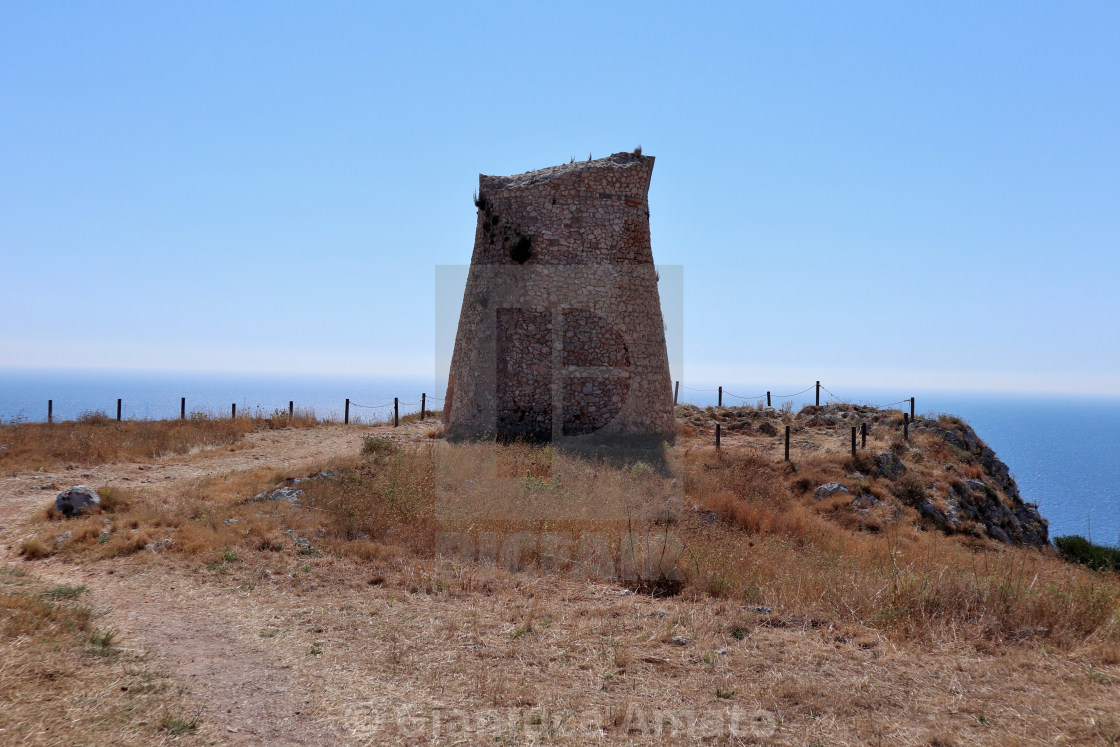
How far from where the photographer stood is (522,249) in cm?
1536

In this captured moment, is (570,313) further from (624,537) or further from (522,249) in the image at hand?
(624,537)

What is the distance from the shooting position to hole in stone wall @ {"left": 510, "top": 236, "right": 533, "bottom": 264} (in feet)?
50.3

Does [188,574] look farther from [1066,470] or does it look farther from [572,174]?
[1066,470]

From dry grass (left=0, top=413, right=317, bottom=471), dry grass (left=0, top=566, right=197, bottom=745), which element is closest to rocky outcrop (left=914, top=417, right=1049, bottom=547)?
dry grass (left=0, top=566, right=197, bottom=745)

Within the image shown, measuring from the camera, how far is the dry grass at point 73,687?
350 centimetres

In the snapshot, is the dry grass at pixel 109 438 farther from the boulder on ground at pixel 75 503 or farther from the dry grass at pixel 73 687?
the dry grass at pixel 73 687

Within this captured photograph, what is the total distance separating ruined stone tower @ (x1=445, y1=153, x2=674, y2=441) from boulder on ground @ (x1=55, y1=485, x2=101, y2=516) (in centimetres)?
770

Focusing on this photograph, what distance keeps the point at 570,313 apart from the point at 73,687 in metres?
12.1

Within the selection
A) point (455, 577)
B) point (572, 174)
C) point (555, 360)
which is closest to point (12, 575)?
point (455, 577)

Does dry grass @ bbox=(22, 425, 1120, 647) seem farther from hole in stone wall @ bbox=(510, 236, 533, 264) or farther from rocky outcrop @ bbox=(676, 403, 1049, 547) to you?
hole in stone wall @ bbox=(510, 236, 533, 264)

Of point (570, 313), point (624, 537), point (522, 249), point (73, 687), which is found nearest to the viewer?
point (73, 687)

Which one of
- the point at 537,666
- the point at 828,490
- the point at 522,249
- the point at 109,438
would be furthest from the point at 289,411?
the point at 537,666

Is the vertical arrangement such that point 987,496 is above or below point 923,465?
below

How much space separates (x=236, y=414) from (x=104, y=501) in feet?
41.5
